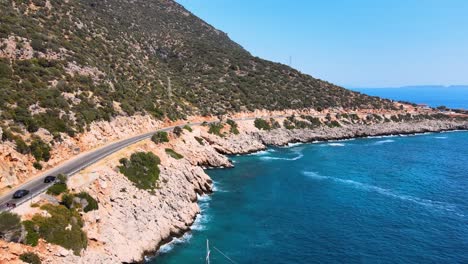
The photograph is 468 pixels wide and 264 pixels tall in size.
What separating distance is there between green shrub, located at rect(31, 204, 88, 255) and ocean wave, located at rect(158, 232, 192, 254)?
9478 millimetres

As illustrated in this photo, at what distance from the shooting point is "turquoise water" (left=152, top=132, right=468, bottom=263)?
139ft

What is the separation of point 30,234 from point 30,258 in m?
2.62

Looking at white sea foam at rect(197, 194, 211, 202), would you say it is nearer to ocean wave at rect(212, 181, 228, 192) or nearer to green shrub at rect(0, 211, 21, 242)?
ocean wave at rect(212, 181, 228, 192)

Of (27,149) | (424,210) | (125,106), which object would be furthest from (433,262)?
(125,106)

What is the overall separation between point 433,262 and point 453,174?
4357 cm

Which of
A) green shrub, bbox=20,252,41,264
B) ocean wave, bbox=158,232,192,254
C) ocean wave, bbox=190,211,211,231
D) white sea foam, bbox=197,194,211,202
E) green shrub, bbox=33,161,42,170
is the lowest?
ocean wave, bbox=158,232,192,254

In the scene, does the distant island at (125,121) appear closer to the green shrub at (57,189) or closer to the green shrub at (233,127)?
the green shrub at (57,189)

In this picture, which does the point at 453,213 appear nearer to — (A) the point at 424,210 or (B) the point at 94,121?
(A) the point at 424,210

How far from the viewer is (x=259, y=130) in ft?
349

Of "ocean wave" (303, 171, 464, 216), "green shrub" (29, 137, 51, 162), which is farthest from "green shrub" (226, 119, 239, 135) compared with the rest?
"green shrub" (29, 137, 51, 162)

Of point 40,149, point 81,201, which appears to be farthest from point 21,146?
point 81,201

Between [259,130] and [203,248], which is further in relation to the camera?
[259,130]

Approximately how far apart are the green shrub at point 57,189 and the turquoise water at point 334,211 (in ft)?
42.0

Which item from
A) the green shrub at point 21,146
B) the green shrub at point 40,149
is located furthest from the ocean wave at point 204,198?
the green shrub at point 21,146
